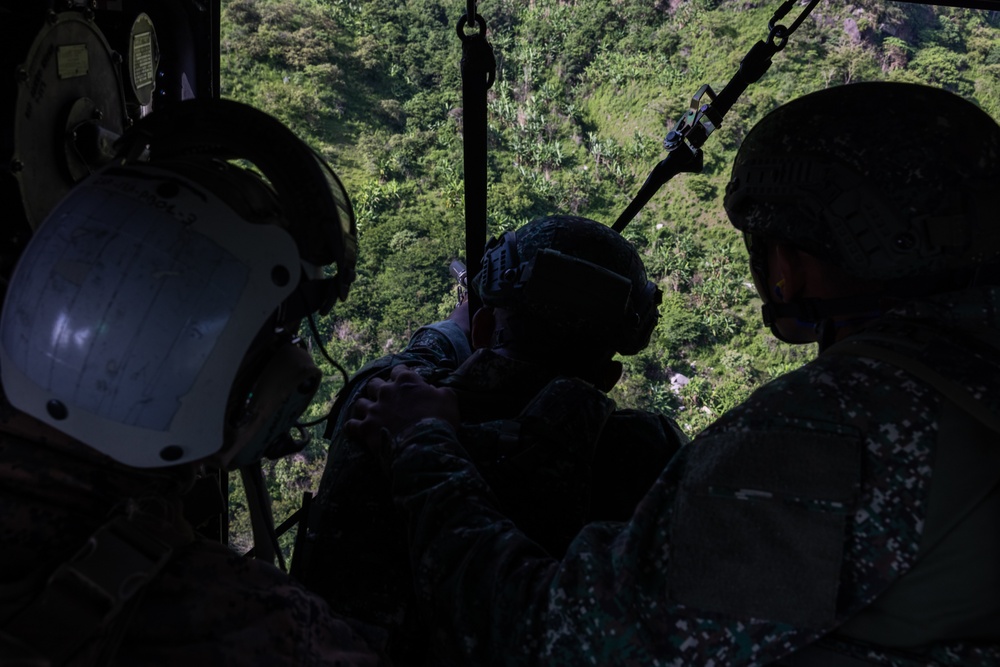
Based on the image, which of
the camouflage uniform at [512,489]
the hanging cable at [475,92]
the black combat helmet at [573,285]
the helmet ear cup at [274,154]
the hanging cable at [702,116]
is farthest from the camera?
the hanging cable at [702,116]

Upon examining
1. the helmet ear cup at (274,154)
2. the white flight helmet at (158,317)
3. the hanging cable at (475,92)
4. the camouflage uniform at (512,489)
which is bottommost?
the camouflage uniform at (512,489)

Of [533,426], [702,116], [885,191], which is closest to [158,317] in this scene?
[533,426]

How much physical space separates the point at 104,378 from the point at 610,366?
3.84ft

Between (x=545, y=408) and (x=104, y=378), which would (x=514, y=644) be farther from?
(x=104, y=378)

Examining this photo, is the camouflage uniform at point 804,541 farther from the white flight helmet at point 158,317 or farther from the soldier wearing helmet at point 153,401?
the white flight helmet at point 158,317

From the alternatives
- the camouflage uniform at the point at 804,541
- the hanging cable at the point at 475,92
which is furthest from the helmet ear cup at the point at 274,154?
the hanging cable at the point at 475,92

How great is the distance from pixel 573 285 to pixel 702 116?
148 cm

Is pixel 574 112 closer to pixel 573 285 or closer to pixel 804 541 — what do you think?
pixel 573 285

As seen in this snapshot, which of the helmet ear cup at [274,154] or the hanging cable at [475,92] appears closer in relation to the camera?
the helmet ear cup at [274,154]

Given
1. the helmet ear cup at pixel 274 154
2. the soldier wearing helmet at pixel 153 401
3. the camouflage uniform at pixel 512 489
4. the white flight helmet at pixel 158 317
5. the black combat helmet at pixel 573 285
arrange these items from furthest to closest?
the black combat helmet at pixel 573 285 < the camouflage uniform at pixel 512 489 < the helmet ear cup at pixel 274 154 < the white flight helmet at pixel 158 317 < the soldier wearing helmet at pixel 153 401

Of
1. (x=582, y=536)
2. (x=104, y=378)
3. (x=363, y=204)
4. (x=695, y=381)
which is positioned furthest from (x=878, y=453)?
(x=363, y=204)

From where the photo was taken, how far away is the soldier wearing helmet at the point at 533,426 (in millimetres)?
1625

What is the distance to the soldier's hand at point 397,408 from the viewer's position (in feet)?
5.31

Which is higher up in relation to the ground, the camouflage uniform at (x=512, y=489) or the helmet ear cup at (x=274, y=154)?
the helmet ear cup at (x=274, y=154)
